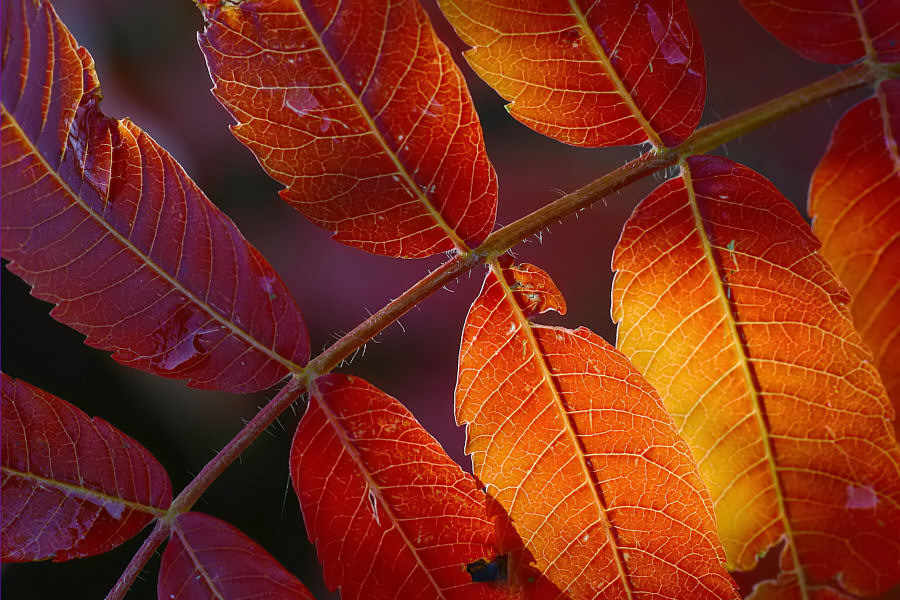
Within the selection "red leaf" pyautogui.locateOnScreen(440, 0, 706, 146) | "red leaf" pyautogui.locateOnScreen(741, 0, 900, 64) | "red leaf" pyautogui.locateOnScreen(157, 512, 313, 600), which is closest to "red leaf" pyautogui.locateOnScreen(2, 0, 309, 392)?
"red leaf" pyautogui.locateOnScreen(157, 512, 313, 600)

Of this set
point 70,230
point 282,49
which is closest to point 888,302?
point 282,49

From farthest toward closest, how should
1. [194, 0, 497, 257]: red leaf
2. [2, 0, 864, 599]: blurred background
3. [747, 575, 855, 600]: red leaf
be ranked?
[2, 0, 864, 599]: blurred background < [747, 575, 855, 600]: red leaf < [194, 0, 497, 257]: red leaf

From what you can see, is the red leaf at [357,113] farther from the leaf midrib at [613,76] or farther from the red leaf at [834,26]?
the red leaf at [834,26]

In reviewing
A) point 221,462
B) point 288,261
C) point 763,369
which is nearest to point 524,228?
point 763,369

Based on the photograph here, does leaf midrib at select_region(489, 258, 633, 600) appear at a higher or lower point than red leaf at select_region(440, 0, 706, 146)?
lower

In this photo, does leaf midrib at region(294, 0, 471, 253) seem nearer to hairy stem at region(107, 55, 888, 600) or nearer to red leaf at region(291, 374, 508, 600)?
hairy stem at region(107, 55, 888, 600)

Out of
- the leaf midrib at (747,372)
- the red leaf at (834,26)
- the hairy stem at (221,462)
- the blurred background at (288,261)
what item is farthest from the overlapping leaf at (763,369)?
the blurred background at (288,261)
